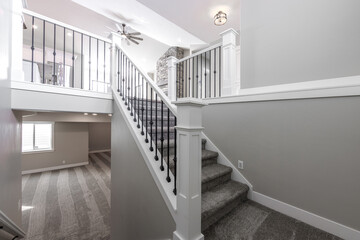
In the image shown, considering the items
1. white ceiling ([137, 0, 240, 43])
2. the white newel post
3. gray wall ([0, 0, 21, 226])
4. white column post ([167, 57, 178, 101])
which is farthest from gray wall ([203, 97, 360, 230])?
gray wall ([0, 0, 21, 226])

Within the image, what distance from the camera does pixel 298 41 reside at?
6.22 feet

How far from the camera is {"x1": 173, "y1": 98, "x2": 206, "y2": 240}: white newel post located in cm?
110

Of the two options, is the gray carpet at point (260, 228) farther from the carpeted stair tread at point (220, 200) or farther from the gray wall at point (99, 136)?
the gray wall at point (99, 136)

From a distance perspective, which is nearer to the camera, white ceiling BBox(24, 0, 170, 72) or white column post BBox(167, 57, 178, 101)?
white column post BBox(167, 57, 178, 101)

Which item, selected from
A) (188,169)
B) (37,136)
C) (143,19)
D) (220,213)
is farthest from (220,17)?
(37,136)

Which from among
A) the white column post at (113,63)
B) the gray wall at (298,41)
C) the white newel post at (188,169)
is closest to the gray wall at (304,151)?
the gray wall at (298,41)

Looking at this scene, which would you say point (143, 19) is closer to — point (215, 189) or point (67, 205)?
point (215, 189)

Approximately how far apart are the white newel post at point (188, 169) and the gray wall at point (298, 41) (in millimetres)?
1564

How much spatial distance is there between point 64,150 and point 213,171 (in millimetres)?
7115

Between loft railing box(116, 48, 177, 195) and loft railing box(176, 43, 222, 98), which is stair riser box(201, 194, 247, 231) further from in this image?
loft railing box(176, 43, 222, 98)

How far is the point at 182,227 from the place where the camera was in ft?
3.78

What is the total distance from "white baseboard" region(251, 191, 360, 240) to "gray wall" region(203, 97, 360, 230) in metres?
0.04

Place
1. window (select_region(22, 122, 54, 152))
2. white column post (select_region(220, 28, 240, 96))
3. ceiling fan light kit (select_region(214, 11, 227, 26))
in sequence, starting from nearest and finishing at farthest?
1. white column post (select_region(220, 28, 240, 96))
2. ceiling fan light kit (select_region(214, 11, 227, 26))
3. window (select_region(22, 122, 54, 152))

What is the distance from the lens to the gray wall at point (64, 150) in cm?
594
